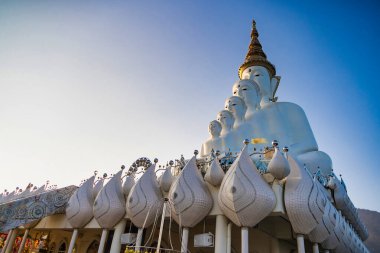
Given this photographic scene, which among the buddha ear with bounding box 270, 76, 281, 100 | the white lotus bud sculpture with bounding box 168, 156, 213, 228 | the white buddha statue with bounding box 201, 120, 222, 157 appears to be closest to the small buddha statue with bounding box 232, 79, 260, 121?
the white buddha statue with bounding box 201, 120, 222, 157

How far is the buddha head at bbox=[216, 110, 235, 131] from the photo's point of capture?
774 inches

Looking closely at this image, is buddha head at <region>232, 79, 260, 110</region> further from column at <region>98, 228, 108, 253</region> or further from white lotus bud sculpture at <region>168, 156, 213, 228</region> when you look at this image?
column at <region>98, 228, 108, 253</region>

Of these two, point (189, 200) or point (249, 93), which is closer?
point (189, 200)

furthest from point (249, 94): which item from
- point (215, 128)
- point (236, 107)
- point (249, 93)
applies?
point (215, 128)

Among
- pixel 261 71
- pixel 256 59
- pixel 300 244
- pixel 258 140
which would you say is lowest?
pixel 300 244

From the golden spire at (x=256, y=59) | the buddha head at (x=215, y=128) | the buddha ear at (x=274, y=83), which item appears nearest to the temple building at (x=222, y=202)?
the buddha head at (x=215, y=128)

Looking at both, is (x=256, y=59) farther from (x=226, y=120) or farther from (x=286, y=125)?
(x=226, y=120)

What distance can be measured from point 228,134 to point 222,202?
33.5 feet

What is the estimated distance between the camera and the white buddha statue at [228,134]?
19.0 meters

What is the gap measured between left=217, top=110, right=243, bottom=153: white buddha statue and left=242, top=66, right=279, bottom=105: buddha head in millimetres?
4723

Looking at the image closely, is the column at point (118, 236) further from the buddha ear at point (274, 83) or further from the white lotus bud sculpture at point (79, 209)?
the buddha ear at point (274, 83)

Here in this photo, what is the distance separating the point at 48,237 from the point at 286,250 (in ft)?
49.5

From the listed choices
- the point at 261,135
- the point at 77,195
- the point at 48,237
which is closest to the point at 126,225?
the point at 77,195

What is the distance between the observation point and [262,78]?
24031 mm
